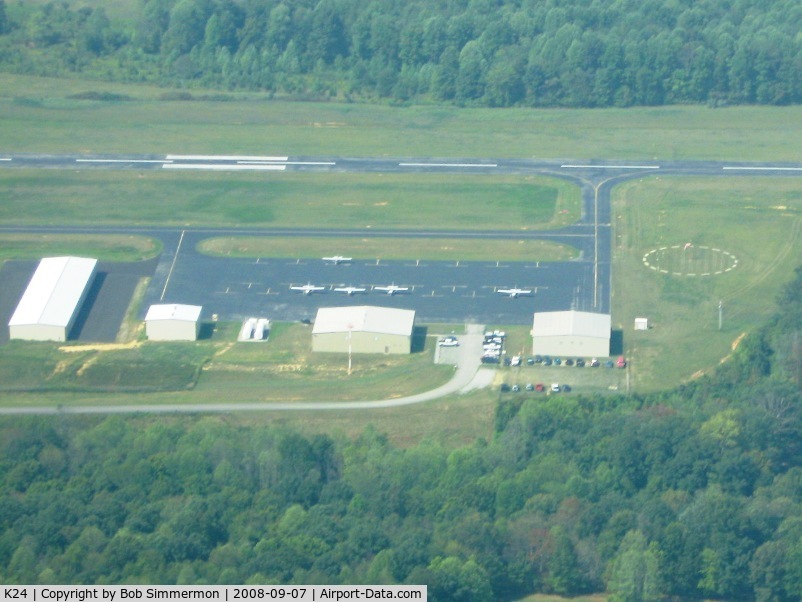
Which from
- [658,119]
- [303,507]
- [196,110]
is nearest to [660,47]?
[658,119]

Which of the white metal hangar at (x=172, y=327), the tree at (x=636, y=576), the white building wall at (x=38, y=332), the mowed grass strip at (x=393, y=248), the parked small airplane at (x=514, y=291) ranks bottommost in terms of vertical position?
the tree at (x=636, y=576)

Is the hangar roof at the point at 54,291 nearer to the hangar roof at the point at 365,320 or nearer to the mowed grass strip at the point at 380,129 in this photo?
the hangar roof at the point at 365,320

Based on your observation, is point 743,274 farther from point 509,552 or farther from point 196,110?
point 196,110

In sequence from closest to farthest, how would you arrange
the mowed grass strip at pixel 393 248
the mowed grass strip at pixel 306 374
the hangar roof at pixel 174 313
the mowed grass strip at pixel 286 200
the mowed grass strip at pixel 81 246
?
the mowed grass strip at pixel 306 374, the hangar roof at pixel 174 313, the mowed grass strip at pixel 393 248, the mowed grass strip at pixel 81 246, the mowed grass strip at pixel 286 200

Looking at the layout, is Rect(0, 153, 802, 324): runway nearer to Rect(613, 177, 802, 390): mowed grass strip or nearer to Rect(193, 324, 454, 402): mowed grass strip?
Rect(613, 177, 802, 390): mowed grass strip

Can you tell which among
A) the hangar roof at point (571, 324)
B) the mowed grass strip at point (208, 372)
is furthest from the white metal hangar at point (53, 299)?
the hangar roof at point (571, 324)

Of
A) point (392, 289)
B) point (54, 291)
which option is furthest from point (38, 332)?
point (392, 289)

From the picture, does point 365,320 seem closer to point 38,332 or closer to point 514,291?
point 514,291
